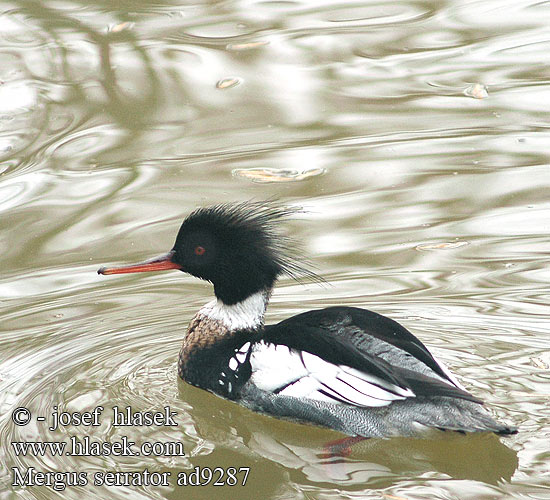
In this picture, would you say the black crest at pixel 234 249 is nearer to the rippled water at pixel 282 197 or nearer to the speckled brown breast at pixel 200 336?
the speckled brown breast at pixel 200 336

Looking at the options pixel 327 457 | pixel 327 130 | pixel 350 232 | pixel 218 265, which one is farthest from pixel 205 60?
pixel 327 457

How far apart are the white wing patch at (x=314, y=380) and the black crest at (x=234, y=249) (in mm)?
432

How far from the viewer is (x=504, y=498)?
4578 mm

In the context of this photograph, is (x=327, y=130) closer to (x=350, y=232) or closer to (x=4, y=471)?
(x=350, y=232)

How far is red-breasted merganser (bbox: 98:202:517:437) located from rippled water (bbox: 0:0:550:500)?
129 millimetres

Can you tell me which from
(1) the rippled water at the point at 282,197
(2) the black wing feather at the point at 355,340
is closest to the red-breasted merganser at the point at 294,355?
(2) the black wing feather at the point at 355,340

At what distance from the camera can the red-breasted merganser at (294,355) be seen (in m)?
5.00

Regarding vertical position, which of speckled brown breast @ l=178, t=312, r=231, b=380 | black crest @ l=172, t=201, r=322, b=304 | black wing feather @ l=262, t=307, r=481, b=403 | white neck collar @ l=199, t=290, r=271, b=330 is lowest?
speckled brown breast @ l=178, t=312, r=231, b=380

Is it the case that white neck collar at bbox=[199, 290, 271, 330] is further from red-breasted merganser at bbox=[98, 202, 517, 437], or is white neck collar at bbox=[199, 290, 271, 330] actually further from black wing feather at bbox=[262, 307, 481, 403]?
black wing feather at bbox=[262, 307, 481, 403]

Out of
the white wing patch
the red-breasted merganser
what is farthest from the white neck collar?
the white wing patch

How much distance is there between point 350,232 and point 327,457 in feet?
8.05

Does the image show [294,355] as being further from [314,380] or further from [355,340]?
[355,340]

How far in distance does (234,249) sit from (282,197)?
1.92 metres

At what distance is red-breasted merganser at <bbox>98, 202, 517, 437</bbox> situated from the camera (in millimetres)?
4996
